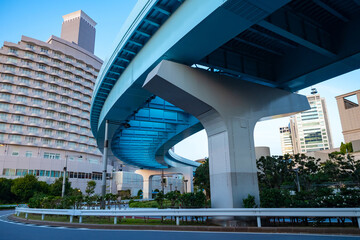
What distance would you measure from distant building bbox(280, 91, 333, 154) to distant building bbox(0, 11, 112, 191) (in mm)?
125178

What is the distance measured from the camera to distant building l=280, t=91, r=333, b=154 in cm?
15338

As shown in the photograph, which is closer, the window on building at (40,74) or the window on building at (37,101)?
the window on building at (37,101)

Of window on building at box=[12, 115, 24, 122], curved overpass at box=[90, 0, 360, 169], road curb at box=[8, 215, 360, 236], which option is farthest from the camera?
window on building at box=[12, 115, 24, 122]

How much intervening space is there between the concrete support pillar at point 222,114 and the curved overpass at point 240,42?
2.22 feet

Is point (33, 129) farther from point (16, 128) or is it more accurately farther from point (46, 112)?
point (46, 112)

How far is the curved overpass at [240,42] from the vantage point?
8992mm

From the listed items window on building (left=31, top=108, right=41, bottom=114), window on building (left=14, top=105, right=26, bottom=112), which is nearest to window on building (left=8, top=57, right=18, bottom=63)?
window on building (left=14, top=105, right=26, bottom=112)

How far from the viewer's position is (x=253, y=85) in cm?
1417

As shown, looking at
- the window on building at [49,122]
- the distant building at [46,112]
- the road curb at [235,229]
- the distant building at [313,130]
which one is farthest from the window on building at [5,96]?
the distant building at [313,130]

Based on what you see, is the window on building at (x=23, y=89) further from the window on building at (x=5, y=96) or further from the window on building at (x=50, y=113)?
the window on building at (x=50, y=113)

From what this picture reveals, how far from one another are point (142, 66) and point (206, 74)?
3160 millimetres

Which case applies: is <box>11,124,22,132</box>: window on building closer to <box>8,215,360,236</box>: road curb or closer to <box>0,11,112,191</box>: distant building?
<box>0,11,112,191</box>: distant building

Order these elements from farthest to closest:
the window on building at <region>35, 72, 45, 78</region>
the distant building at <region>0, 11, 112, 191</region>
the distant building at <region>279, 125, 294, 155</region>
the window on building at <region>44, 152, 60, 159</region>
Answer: the distant building at <region>279, 125, 294, 155</region> < the window on building at <region>35, 72, 45, 78</region> < the window on building at <region>44, 152, 60, 159</region> < the distant building at <region>0, 11, 112, 191</region>

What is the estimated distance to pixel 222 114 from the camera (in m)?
12.5
